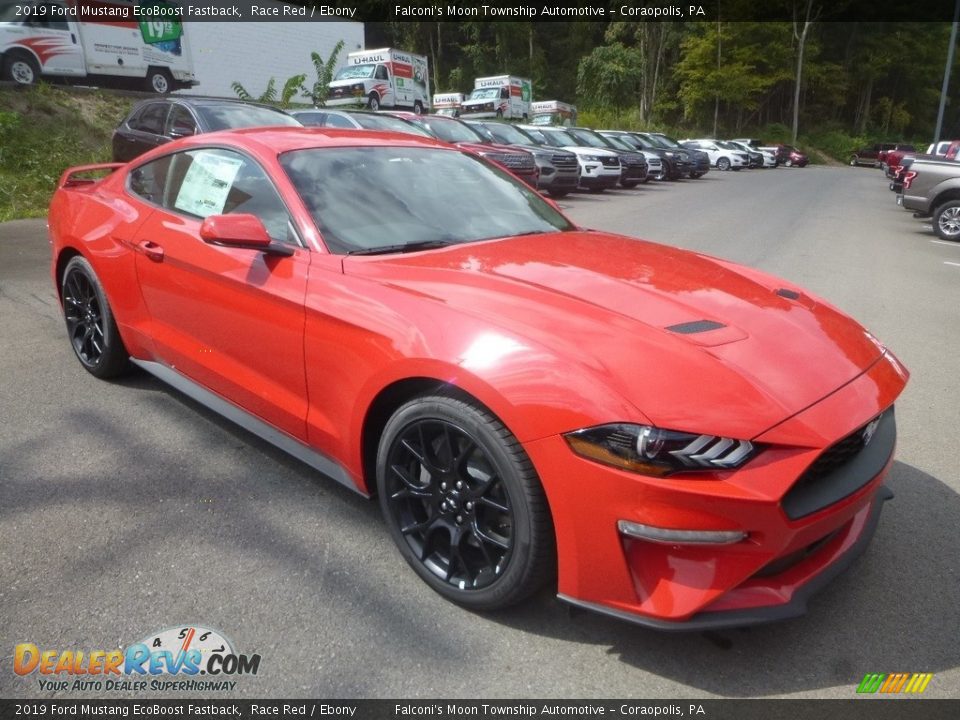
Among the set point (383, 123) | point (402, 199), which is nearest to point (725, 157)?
point (383, 123)

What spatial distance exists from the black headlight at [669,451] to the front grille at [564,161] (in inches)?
579

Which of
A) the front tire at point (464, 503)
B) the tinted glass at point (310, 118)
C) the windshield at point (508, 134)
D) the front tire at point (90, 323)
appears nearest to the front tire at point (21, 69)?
the tinted glass at point (310, 118)

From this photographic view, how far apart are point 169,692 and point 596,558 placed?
127cm

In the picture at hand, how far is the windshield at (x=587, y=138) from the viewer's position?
19.9m

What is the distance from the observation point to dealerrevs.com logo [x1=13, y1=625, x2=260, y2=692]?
6.70 feet

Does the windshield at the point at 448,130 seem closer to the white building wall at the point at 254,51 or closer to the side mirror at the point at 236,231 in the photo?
the white building wall at the point at 254,51

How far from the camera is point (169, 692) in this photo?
203cm

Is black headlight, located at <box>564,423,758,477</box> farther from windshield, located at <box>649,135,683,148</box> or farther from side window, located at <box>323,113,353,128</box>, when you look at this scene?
windshield, located at <box>649,135,683,148</box>

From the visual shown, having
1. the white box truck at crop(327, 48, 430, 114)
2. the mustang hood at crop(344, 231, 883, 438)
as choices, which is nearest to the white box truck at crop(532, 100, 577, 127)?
the white box truck at crop(327, 48, 430, 114)

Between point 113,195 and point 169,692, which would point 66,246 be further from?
point 169,692

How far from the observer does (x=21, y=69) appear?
15391mm

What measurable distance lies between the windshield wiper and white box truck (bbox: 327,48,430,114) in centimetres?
2402

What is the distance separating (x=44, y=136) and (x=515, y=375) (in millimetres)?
15163

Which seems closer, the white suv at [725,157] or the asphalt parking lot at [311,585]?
the asphalt parking lot at [311,585]
